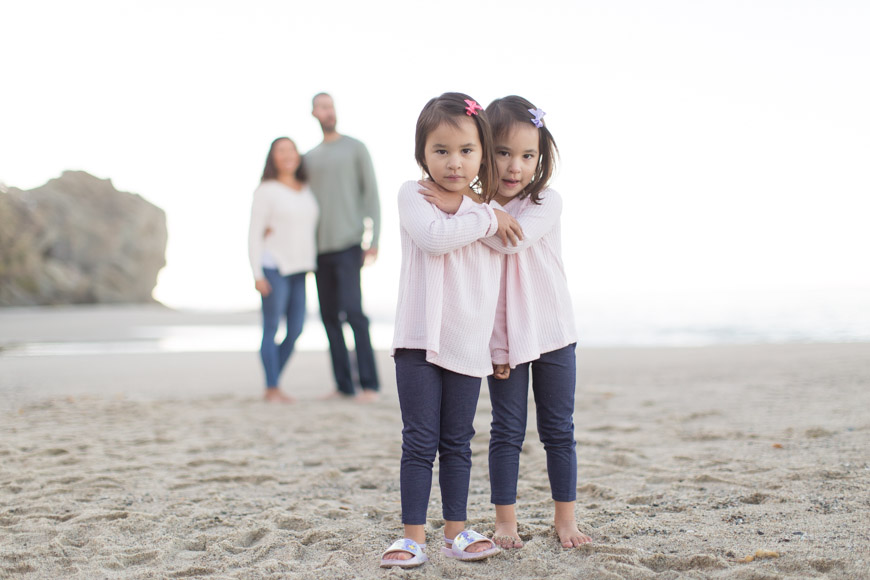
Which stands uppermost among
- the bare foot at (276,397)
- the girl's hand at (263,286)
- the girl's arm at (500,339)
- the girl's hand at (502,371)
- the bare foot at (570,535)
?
the girl's hand at (263,286)

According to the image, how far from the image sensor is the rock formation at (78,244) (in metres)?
20.8

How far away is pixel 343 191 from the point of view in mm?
4953

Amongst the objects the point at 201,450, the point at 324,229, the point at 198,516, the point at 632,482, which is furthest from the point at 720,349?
the point at 198,516

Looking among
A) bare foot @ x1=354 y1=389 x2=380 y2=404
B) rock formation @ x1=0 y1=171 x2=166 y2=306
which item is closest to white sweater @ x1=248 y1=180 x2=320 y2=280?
bare foot @ x1=354 y1=389 x2=380 y2=404

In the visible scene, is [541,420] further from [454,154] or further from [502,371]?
[454,154]

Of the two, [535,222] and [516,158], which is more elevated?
[516,158]

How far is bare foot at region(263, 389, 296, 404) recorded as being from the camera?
16.7 feet

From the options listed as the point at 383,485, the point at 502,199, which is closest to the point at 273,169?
the point at 383,485

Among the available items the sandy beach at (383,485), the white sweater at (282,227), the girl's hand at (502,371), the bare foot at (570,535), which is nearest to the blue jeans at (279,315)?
the white sweater at (282,227)

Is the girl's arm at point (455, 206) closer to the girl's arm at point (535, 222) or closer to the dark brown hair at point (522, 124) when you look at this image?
the girl's arm at point (535, 222)

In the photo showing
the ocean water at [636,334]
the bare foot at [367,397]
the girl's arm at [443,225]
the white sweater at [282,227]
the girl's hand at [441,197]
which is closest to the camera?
the girl's arm at [443,225]

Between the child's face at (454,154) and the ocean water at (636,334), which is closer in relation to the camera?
the child's face at (454,154)

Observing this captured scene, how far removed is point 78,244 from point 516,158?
29123 mm

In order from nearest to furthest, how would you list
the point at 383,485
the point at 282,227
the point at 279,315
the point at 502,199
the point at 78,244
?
the point at 502,199
the point at 383,485
the point at 282,227
the point at 279,315
the point at 78,244
